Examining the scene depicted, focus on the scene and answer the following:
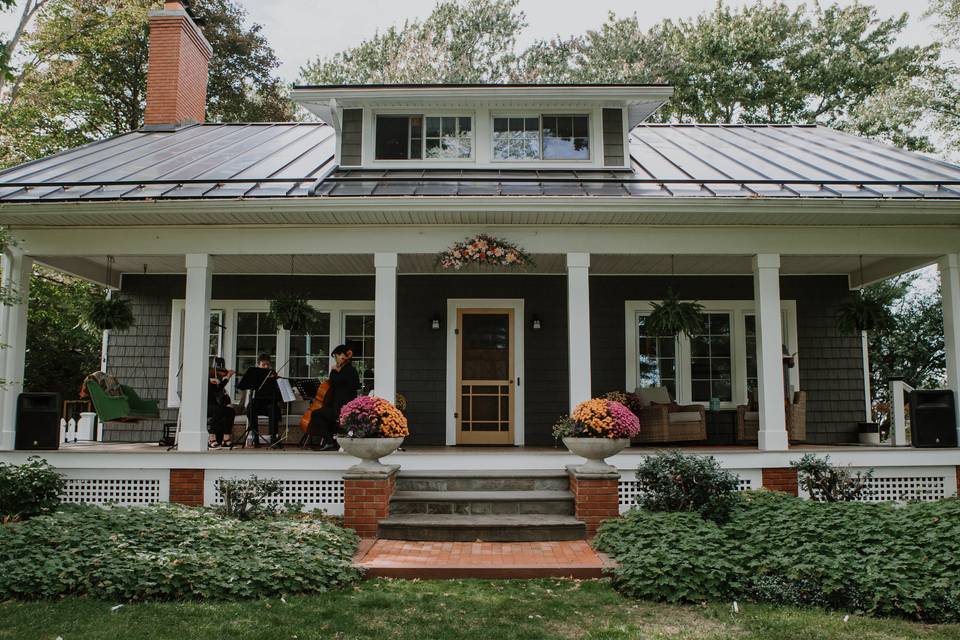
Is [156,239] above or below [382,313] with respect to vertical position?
above

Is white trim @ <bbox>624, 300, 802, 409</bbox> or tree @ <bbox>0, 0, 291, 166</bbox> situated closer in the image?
white trim @ <bbox>624, 300, 802, 409</bbox>

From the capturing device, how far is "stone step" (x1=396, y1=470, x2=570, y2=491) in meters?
7.06

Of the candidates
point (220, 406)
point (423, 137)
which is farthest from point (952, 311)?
point (220, 406)

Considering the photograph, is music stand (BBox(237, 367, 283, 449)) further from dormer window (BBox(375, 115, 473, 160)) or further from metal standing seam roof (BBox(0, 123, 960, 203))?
dormer window (BBox(375, 115, 473, 160))

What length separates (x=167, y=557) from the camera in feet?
16.1

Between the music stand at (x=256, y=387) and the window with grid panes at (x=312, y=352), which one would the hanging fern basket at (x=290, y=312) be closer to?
the music stand at (x=256, y=387)

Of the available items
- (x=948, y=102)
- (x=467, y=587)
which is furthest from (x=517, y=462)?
(x=948, y=102)

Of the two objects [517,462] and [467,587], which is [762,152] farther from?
[467,587]

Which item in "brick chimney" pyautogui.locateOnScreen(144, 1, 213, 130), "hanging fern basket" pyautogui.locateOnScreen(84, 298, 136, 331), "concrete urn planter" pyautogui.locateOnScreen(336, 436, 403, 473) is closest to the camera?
"concrete urn planter" pyautogui.locateOnScreen(336, 436, 403, 473)

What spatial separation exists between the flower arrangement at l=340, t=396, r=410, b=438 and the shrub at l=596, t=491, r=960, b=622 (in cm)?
208

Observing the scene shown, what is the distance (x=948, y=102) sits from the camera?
16750 millimetres

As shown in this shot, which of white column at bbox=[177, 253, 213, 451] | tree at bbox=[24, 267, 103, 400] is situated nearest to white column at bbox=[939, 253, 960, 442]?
white column at bbox=[177, 253, 213, 451]

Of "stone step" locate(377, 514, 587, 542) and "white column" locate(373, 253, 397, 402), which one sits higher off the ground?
"white column" locate(373, 253, 397, 402)

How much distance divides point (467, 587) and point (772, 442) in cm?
390
